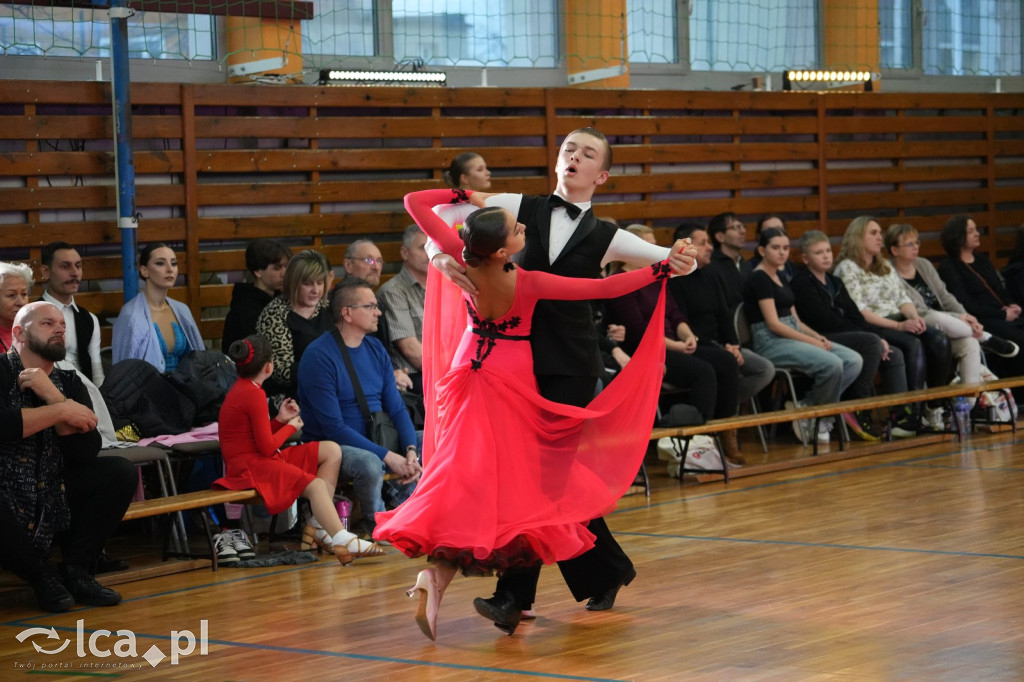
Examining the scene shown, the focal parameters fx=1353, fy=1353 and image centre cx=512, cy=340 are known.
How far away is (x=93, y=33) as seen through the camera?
814 cm

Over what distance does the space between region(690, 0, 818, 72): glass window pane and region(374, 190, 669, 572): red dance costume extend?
22.7 feet

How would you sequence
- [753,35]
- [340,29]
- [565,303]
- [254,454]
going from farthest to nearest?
1. [753,35]
2. [340,29]
3. [254,454]
4. [565,303]

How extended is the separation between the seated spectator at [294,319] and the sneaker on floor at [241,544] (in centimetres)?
88

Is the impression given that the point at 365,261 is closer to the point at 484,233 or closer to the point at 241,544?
the point at 241,544

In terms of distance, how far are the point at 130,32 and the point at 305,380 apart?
3186 mm

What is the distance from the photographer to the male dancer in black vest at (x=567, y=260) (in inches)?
173

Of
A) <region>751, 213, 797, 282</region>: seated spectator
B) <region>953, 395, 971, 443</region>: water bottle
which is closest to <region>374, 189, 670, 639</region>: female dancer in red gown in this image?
<region>751, 213, 797, 282</region>: seated spectator

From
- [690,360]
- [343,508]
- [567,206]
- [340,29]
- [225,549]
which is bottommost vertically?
[225,549]

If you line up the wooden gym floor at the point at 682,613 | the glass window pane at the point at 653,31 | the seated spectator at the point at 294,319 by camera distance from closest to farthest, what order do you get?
the wooden gym floor at the point at 682,613
the seated spectator at the point at 294,319
the glass window pane at the point at 653,31

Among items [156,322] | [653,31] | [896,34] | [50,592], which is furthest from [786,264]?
[50,592]

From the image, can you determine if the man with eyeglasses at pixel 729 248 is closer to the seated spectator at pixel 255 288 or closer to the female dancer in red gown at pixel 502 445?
the seated spectator at pixel 255 288

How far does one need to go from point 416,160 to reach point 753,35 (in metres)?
4.00

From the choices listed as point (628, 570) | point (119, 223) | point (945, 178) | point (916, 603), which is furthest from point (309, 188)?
point (945, 178)

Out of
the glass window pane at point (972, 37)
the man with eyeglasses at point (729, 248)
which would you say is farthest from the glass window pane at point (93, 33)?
the glass window pane at point (972, 37)
